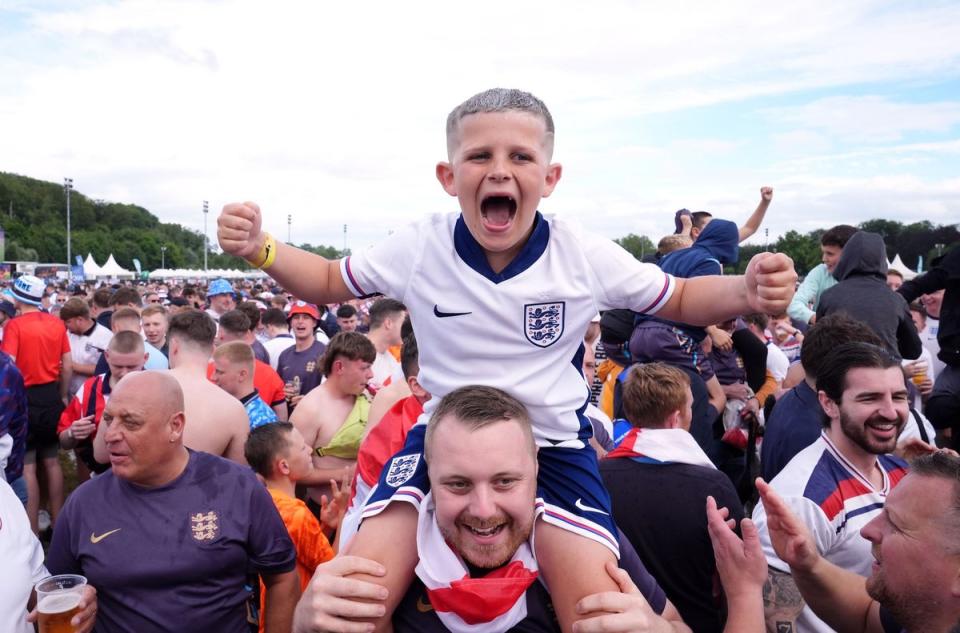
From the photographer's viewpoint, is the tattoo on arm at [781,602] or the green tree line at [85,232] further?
the green tree line at [85,232]

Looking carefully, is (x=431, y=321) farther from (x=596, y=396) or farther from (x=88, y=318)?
(x=88, y=318)

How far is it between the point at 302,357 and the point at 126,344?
85.5 inches

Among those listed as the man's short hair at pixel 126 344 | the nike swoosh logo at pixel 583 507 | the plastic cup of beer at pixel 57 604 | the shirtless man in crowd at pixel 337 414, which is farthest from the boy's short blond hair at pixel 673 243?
the plastic cup of beer at pixel 57 604

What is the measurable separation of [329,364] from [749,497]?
358 centimetres

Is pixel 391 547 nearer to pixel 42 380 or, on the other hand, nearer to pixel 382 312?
pixel 382 312

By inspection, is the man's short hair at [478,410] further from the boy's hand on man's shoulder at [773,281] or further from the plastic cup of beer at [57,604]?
the plastic cup of beer at [57,604]

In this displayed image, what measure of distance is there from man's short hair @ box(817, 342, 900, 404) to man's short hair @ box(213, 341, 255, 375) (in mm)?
3896

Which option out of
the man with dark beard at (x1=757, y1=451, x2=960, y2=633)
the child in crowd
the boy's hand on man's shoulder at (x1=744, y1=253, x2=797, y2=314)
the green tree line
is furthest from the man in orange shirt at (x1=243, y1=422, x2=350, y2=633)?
the green tree line

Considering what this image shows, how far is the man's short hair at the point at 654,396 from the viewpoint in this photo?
3.52 m

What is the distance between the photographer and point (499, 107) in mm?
2375

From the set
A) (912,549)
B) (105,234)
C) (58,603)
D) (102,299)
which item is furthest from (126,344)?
(105,234)

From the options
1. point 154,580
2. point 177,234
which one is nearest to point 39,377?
point 154,580

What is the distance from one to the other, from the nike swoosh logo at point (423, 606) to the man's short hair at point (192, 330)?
3.07 meters

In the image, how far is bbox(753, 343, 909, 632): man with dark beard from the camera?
2.88m
